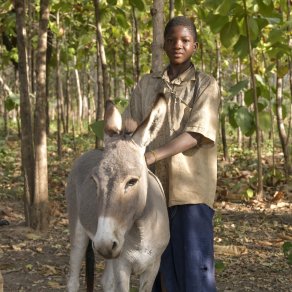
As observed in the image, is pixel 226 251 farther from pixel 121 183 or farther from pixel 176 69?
pixel 121 183

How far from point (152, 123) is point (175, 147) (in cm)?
32

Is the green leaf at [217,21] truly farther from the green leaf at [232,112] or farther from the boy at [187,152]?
the boy at [187,152]

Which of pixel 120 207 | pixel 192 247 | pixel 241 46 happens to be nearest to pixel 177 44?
pixel 120 207

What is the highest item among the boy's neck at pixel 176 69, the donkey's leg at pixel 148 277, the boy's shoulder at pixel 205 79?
the boy's neck at pixel 176 69

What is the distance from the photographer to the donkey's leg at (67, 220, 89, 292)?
3603 millimetres

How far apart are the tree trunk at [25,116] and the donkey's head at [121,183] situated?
3654mm

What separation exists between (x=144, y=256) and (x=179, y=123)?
0.83 m

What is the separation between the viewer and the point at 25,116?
6250mm

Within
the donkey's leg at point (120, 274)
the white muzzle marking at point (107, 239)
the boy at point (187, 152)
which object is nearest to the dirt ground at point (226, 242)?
the boy at point (187, 152)

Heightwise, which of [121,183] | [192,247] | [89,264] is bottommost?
[89,264]

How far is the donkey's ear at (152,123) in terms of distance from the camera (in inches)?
102

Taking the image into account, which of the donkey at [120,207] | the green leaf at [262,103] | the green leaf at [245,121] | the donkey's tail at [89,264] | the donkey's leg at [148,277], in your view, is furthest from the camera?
the green leaf at [262,103]

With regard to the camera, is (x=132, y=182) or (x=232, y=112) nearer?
(x=132, y=182)

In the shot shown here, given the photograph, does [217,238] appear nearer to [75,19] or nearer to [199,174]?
[199,174]
